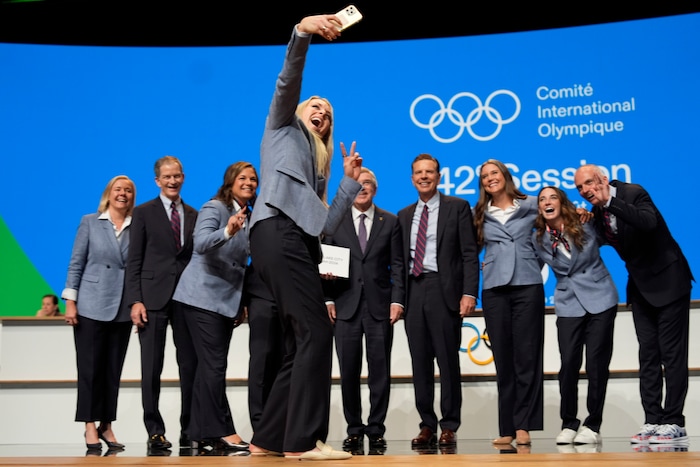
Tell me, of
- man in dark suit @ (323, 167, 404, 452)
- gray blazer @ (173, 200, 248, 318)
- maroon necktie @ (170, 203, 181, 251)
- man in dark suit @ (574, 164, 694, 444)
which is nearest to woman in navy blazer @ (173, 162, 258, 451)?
gray blazer @ (173, 200, 248, 318)

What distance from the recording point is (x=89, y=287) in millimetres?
4594

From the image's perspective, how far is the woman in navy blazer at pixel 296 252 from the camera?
2719 mm

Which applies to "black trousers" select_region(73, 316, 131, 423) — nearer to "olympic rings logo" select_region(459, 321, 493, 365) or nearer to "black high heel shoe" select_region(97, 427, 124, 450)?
"black high heel shoe" select_region(97, 427, 124, 450)

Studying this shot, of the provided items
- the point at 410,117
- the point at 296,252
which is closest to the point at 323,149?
the point at 296,252

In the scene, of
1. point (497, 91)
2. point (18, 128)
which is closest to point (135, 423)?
point (18, 128)

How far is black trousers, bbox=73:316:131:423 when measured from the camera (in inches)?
177

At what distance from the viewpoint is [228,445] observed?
4.01 m

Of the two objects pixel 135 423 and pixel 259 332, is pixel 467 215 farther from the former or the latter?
pixel 135 423

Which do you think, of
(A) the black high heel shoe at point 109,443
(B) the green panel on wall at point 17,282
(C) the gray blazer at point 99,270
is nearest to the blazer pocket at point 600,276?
(C) the gray blazer at point 99,270

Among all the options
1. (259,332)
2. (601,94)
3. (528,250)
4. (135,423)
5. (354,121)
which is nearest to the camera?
(259,332)

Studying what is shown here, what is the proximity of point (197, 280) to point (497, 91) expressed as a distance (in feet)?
13.0

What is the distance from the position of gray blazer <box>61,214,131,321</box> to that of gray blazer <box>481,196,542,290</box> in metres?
2.18

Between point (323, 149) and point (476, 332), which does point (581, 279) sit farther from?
point (323, 149)

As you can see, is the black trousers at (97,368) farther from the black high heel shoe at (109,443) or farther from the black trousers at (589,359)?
the black trousers at (589,359)
